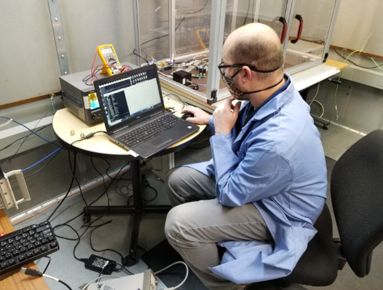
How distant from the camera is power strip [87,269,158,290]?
3.86 feet

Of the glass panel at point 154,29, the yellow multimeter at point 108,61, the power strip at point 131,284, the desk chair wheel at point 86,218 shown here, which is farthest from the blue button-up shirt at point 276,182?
the glass panel at point 154,29

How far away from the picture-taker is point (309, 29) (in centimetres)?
241

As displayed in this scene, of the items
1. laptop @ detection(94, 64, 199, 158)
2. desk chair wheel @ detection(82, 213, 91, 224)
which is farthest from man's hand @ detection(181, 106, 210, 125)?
desk chair wheel @ detection(82, 213, 91, 224)

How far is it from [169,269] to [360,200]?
3.20 ft

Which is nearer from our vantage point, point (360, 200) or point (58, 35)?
point (360, 200)

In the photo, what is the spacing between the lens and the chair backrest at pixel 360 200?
35.2 inches

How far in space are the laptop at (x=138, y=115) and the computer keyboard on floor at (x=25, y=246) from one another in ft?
1.56

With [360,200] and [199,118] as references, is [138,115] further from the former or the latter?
[360,200]

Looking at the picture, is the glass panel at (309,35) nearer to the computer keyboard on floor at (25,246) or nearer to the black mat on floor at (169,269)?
the black mat on floor at (169,269)

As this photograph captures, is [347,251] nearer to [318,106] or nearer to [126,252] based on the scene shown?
[126,252]

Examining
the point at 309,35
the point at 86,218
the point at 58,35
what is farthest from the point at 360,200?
the point at 309,35

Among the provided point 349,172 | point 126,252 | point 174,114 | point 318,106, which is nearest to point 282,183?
point 349,172

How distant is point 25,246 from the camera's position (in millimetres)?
792

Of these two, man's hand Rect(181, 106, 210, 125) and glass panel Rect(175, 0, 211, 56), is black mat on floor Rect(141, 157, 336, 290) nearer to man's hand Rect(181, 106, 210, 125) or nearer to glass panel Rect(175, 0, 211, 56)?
man's hand Rect(181, 106, 210, 125)
